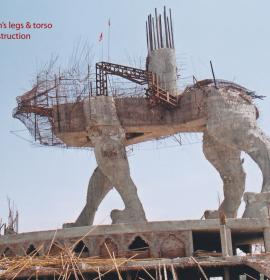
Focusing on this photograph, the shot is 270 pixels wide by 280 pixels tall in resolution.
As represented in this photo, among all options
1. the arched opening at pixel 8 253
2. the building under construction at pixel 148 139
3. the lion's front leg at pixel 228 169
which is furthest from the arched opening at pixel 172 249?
the arched opening at pixel 8 253

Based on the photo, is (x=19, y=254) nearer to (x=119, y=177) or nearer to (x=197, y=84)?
(x=119, y=177)

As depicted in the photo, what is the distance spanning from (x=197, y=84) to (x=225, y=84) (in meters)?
0.92

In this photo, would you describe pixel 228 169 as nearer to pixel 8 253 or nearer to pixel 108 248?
pixel 108 248

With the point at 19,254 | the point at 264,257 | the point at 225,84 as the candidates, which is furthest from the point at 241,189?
the point at 19,254

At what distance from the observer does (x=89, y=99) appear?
2102 cm

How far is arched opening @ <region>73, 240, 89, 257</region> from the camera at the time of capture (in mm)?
18828

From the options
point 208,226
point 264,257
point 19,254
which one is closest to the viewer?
point 264,257

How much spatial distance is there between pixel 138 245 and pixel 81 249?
173 centimetres

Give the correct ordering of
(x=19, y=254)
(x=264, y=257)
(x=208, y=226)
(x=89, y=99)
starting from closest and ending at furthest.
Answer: (x=264, y=257) → (x=208, y=226) → (x=19, y=254) → (x=89, y=99)

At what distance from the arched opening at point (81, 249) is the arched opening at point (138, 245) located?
1330 mm

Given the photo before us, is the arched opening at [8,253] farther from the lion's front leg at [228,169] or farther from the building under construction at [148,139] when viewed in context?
the lion's front leg at [228,169]

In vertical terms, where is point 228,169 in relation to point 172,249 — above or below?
above

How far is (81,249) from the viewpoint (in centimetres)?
1938

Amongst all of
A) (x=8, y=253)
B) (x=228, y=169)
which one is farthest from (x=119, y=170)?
(x=8, y=253)
